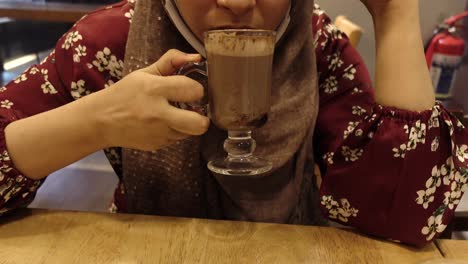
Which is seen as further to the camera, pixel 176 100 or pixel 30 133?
pixel 30 133

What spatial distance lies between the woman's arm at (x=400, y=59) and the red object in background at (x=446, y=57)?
166 cm

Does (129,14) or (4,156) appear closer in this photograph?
(4,156)

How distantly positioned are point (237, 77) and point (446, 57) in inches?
84.7

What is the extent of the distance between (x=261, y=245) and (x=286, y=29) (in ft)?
1.83

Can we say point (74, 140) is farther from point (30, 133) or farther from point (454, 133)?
point (454, 133)

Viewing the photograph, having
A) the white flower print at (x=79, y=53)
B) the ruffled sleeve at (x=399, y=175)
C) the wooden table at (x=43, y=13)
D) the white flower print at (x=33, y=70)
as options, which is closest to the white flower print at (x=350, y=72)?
the ruffled sleeve at (x=399, y=175)

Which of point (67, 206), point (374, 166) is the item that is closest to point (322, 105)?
point (374, 166)

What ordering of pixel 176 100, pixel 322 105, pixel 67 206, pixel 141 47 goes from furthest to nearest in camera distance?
pixel 67 206
pixel 322 105
pixel 141 47
pixel 176 100

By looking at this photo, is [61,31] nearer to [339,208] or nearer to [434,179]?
[339,208]

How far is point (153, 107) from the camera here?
817 millimetres

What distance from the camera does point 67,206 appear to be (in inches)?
105

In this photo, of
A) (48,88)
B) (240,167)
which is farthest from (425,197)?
(48,88)

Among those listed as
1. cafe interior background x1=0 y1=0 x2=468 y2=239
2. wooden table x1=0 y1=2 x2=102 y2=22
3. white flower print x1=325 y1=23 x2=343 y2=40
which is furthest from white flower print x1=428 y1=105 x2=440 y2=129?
wooden table x1=0 y1=2 x2=102 y2=22

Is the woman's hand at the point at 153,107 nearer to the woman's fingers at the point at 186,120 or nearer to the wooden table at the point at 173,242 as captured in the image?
the woman's fingers at the point at 186,120
